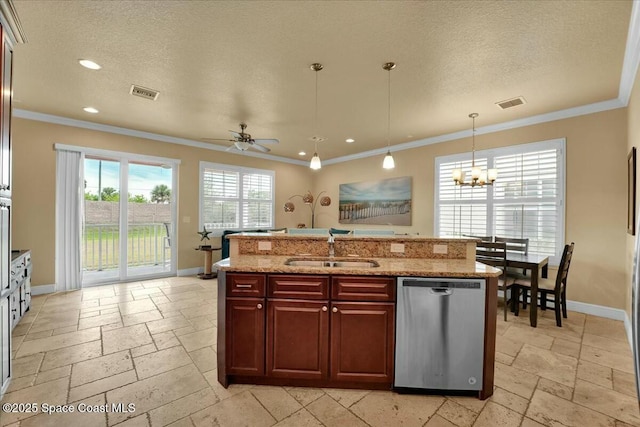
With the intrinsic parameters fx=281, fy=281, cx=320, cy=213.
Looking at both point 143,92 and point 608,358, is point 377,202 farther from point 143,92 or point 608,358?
point 143,92

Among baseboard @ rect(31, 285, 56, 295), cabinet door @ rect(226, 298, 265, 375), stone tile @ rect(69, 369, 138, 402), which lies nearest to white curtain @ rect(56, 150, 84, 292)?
baseboard @ rect(31, 285, 56, 295)

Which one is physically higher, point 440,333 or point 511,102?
point 511,102

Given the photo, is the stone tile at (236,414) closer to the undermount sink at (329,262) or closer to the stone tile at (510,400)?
the undermount sink at (329,262)

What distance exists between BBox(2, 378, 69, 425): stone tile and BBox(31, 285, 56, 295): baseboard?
10.5 feet

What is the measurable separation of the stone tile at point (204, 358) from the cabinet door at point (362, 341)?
1138mm

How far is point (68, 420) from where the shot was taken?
181 centimetres

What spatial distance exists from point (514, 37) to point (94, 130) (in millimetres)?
6046

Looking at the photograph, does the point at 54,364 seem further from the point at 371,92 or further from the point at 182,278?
the point at 371,92

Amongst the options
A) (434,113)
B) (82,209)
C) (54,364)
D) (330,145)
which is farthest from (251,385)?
(330,145)

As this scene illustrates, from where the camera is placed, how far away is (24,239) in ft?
14.2

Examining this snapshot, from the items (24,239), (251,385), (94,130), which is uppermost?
(94,130)

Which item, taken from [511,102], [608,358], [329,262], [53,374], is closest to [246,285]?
[329,262]

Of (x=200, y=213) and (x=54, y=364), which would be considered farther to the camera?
(x=200, y=213)

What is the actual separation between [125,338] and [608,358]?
4.72m
